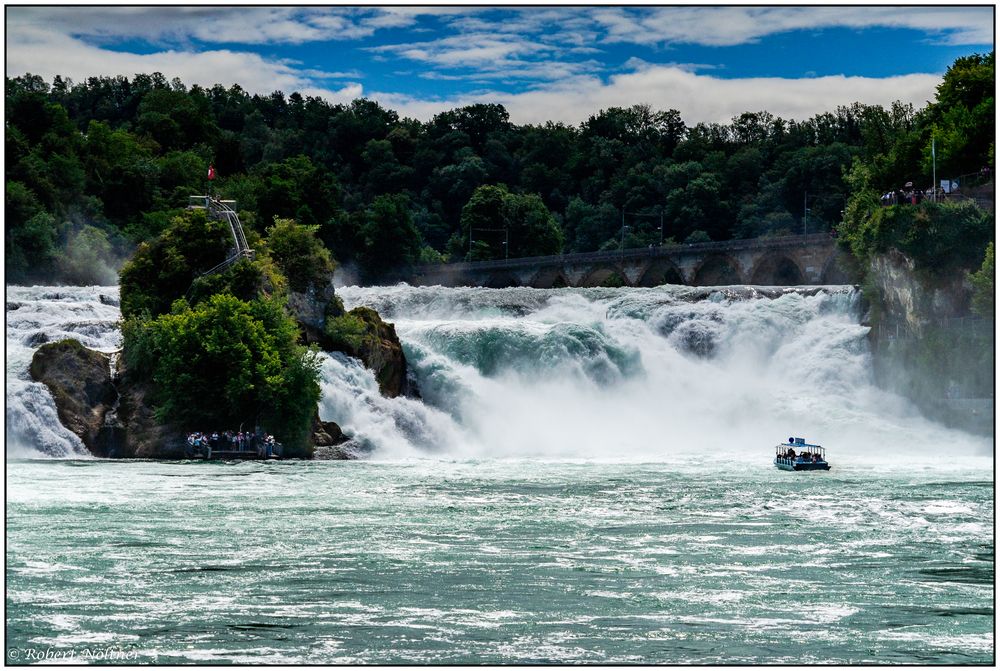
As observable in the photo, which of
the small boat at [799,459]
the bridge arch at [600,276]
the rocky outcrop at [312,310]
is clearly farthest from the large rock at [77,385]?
the bridge arch at [600,276]

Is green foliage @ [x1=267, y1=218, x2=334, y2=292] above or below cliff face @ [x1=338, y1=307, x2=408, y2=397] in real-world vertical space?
above

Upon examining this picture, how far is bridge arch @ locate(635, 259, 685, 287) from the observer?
328ft

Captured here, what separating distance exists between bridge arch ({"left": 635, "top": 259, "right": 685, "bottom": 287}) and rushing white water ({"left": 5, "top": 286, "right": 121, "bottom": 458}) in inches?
1802

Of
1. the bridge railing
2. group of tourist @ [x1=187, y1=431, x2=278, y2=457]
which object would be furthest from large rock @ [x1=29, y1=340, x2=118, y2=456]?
the bridge railing

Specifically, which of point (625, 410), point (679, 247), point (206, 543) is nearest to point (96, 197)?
point (679, 247)

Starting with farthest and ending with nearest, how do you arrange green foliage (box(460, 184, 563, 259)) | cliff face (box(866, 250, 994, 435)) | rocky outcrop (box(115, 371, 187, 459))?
green foliage (box(460, 184, 563, 259)) < cliff face (box(866, 250, 994, 435)) < rocky outcrop (box(115, 371, 187, 459))

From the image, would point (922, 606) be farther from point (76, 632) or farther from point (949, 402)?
point (949, 402)

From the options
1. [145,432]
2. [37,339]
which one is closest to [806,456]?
[145,432]

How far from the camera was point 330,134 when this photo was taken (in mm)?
150250

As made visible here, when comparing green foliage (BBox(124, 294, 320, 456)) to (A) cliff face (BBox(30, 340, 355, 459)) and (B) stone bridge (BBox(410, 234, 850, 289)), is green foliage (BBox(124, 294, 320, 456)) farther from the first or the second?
(B) stone bridge (BBox(410, 234, 850, 289))

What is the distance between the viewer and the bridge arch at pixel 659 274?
328ft

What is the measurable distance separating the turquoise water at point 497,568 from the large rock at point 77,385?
545 cm

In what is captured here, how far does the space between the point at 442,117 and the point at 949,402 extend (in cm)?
9754

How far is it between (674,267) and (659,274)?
228cm
